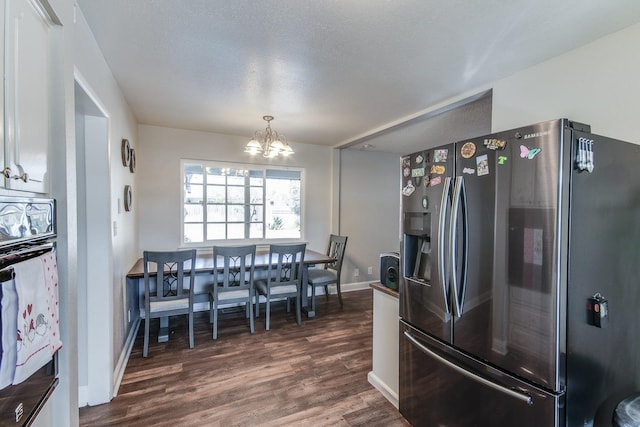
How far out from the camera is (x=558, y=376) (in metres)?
1.16

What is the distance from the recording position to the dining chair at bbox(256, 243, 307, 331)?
3.40 meters

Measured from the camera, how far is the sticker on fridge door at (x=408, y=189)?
71.1 inches

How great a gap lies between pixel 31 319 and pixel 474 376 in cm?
177

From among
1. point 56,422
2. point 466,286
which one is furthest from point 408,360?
point 56,422

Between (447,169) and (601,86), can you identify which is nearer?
(447,169)

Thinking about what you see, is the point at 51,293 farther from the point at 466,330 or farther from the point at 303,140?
the point at 303,140

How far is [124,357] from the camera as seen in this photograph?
8.46 feet

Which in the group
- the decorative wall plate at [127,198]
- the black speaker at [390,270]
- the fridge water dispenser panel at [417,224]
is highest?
the decorative wall plate at [127,198]

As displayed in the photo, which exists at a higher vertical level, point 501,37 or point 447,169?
point 501,37

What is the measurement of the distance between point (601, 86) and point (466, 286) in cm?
152

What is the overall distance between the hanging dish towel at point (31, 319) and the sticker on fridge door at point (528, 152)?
180cm

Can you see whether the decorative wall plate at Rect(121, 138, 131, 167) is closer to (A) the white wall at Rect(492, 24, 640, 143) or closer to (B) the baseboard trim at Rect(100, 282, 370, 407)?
(B) the baseboard trim at Rect(100, 282, 370, 407)

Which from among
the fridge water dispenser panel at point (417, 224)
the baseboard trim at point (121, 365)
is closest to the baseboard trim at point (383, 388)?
the baseboard trim at point (121, 365)

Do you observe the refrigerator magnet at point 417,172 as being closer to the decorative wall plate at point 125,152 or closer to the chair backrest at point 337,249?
the chair backrest at point 337,249
